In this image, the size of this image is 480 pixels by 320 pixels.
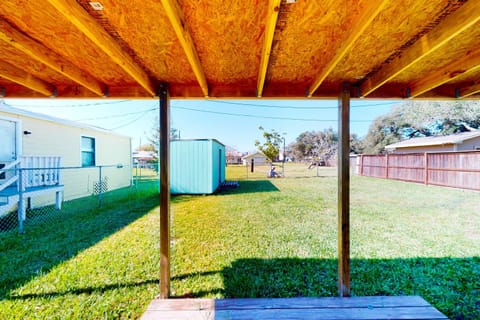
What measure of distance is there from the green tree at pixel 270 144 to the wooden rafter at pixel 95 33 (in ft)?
57.3

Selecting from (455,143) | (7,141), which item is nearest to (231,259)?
(7,141)

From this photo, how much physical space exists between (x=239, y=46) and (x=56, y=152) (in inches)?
303

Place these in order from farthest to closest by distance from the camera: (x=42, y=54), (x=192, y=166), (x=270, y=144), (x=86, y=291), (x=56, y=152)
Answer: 1. (x=270, y=144)
2. (x=192, y=166)
3. (x=56, y=152)
4. (x=86, y=291)
5. (x=42, y=54)

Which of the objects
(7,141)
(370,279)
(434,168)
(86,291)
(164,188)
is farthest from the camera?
(434,168)

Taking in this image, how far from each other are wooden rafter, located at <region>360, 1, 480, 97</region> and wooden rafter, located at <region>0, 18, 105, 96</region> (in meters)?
2.52

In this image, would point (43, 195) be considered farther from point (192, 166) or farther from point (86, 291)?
point (86, 291)

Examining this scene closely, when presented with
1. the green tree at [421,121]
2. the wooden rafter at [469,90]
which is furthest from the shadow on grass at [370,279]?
the green tree at [421,121]

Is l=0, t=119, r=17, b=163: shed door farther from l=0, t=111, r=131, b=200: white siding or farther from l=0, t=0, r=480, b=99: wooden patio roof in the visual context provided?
l=0, t=0, r=480, b=99: wooden patio roof

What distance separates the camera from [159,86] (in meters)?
2.04

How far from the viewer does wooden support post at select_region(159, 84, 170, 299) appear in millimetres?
2010

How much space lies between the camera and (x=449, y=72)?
1672mm

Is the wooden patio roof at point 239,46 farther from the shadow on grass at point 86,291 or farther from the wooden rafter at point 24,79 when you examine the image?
the shadow on grass at point 86,291

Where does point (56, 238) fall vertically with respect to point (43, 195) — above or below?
below

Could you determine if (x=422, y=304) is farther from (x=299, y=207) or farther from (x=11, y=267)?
(x=11, y=267)
